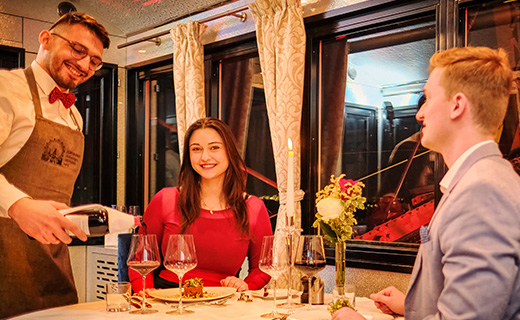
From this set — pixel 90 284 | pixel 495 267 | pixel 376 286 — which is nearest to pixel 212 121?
pixel 376 286

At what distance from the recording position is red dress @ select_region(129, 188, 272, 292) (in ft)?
8.48

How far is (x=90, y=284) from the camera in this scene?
4.69m

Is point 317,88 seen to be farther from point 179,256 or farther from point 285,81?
point 179,256

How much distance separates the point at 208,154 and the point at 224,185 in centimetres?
19

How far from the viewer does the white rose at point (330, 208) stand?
77.8 inches

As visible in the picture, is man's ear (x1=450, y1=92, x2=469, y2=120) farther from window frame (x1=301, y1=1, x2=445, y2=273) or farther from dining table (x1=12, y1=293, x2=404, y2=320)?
window frame (x1=301, y1=1, x2=445, y2=273)

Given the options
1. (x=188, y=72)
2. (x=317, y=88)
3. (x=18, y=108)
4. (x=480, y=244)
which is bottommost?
(x=480, y=244)

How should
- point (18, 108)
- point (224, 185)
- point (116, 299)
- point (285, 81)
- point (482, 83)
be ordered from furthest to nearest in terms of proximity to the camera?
point (285, 81) → point (224, 185) → point (18, 108) → point (116, 299) → point (482, 83)

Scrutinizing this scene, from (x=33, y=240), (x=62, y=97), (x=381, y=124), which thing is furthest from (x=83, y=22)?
(x=381, y=124)

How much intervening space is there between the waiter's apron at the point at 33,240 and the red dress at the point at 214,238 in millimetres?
482

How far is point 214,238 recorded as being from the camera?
8.66 ft

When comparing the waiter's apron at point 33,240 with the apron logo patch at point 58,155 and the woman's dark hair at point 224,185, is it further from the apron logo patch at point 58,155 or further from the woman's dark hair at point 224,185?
the woman's dark hair at point 224,185

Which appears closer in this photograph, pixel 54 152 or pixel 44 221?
pixel 44 221

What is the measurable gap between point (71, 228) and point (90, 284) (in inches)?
127
